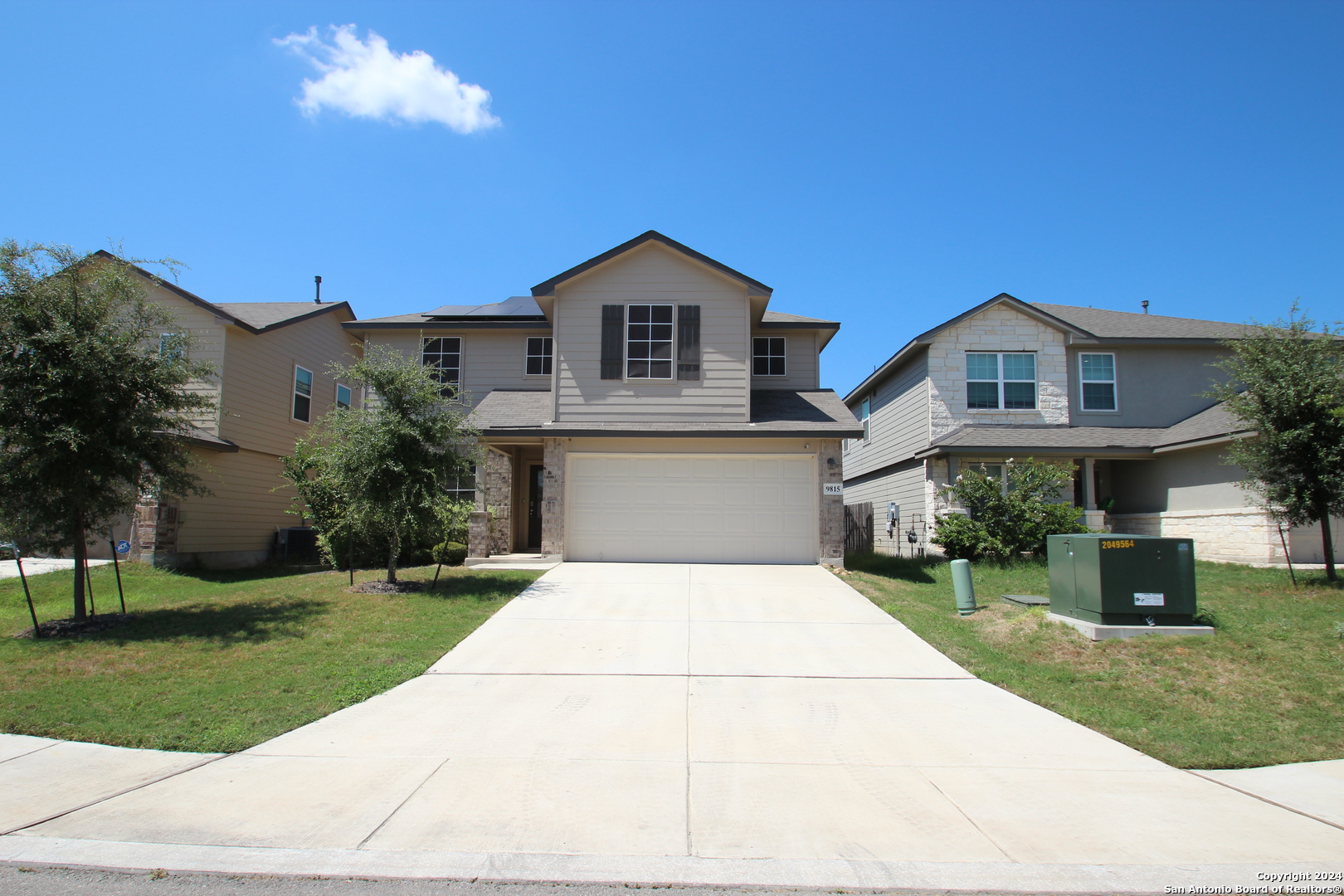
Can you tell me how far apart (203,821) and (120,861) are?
46 cm

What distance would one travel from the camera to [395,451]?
1166 cm

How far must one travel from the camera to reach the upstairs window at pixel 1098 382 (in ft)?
60.8

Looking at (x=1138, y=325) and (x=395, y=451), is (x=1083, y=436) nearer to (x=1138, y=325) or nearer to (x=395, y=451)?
(x=1138, y=325)

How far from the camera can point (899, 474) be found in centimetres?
2084

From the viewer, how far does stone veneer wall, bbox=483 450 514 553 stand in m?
15.7

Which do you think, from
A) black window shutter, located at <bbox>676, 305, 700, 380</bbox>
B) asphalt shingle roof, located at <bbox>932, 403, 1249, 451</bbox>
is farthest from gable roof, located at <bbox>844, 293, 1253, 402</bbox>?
black window shutter, located at <bbox>676, 305, 700, 380</bbox>

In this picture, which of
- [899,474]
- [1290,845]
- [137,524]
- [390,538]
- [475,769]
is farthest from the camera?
[899,474]

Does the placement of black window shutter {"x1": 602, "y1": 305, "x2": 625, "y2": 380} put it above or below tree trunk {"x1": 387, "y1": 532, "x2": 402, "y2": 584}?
above

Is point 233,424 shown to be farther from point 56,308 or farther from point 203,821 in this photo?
point 203,821

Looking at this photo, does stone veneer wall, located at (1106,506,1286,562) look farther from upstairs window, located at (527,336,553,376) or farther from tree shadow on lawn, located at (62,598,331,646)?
tree shadow on lawn, located at (62,598,331,646)

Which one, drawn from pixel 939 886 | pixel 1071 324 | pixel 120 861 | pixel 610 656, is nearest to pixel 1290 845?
pixel 939 886

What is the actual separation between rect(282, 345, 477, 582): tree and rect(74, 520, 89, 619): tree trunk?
3284 millimetres

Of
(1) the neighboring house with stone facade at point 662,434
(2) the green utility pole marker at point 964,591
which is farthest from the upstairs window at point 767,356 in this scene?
(2) the green utility pole marker at point 964,591

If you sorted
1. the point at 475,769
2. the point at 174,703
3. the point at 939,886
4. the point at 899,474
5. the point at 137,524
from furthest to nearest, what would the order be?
the point at 899,474
the point at 137,524
the point at 174,703
the point at 475,769
the point at 939,886
